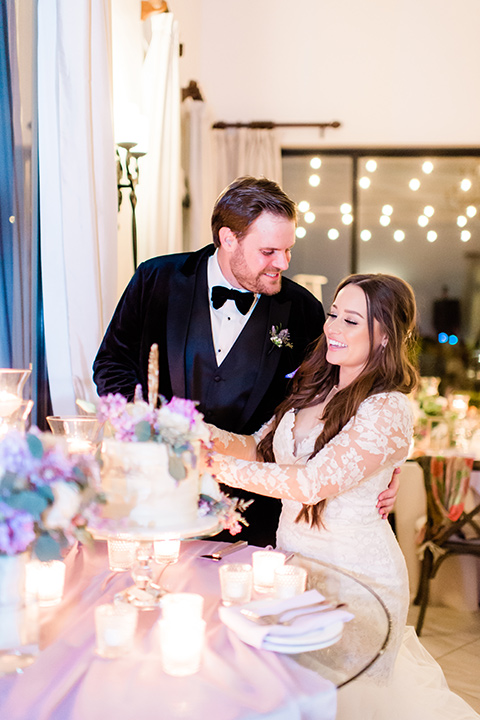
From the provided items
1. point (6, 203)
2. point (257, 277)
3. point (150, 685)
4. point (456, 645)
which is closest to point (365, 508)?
point (257, 277)

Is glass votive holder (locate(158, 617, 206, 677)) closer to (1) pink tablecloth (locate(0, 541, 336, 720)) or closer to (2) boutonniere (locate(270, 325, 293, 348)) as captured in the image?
(1) pink tablecloth (locate(0, 541, 336, 720))

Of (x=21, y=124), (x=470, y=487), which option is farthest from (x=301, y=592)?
(x=470, y=487)

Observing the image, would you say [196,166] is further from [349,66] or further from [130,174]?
[349,66]

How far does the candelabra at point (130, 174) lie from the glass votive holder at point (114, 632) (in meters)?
2.71

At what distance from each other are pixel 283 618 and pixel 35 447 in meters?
0.58

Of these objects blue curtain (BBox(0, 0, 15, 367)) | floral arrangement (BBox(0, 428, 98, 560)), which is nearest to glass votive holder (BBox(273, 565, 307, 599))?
floral arrangement (BBox(0, 428, 98, 560))

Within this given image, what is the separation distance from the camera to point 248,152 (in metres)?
5.87

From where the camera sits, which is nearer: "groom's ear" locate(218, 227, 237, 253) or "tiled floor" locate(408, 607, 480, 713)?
"groom's ear" locate(218, 227, 237, 253)

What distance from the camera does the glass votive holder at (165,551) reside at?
1.71 m

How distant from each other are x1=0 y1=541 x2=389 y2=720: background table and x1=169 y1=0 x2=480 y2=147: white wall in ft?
16.8

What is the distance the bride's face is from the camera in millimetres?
2115

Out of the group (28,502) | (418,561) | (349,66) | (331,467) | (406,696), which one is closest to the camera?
(28,502)

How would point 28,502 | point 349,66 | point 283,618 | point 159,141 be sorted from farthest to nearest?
point 349,66 < point 159,141 < point 283,618 < point 28,502

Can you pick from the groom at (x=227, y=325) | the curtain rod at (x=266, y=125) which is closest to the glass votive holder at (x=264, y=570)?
the groom at (x=227, y=325)
